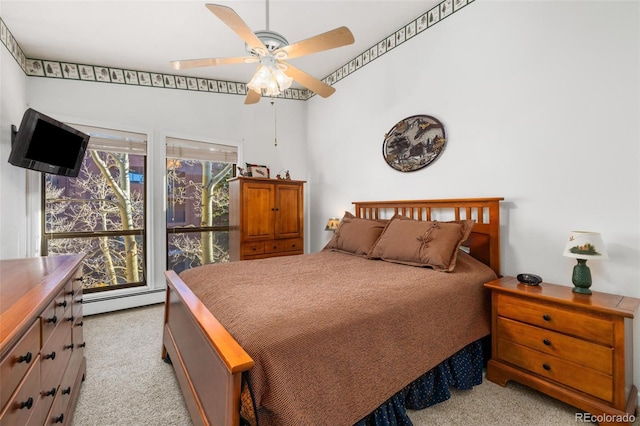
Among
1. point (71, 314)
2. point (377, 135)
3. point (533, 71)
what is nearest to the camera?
point (71, 314)

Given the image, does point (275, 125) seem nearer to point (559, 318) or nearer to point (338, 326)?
point (338, 326)

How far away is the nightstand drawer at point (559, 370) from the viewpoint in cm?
156

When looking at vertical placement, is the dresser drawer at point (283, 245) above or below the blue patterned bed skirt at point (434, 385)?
above

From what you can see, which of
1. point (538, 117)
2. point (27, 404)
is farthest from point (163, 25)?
point (538, 117)

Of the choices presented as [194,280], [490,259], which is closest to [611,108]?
[490,259]

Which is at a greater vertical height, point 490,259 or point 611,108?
point 611,108

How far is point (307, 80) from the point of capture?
223cm

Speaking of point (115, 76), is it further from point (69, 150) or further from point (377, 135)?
point (377, 135)

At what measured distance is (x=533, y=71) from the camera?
2.17 m

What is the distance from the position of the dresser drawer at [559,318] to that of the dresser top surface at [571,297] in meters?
0.05

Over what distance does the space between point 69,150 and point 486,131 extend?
3.94 meters

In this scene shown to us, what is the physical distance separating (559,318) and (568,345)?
0.49 feet

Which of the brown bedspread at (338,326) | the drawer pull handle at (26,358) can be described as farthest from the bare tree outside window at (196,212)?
the drawer pull handle at (26,358)

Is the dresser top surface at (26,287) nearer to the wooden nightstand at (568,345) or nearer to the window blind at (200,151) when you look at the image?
the window blind at (200,151)
